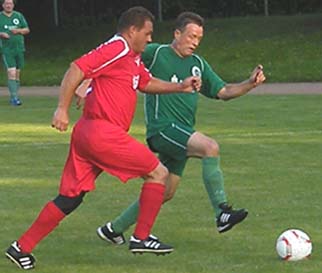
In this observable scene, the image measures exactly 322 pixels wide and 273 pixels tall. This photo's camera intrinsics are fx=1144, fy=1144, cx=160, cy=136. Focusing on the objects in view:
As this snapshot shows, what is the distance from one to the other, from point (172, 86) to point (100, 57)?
0.69 meters

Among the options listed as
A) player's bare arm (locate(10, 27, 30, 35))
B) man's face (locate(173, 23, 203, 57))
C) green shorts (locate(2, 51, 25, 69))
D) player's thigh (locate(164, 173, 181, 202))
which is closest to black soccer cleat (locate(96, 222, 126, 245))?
player's thigh (locate(164, 173, 181, 202))

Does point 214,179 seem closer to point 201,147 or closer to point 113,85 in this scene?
point 201,147

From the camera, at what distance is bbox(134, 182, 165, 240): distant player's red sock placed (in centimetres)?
755

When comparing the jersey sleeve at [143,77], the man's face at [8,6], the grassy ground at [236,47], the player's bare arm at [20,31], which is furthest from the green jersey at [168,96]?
the grassy ground at [236,47]

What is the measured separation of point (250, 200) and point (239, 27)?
28106 millimetres

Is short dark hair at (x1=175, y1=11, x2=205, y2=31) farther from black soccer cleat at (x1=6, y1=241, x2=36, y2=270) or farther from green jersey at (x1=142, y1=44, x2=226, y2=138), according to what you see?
black soccer cleat at (x1=6, y1=241, x2=36, y2=270)

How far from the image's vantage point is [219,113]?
19000 mm

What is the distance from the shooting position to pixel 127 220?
8.23m

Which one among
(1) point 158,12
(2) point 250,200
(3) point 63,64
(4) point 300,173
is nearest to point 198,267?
(2) point 250,200

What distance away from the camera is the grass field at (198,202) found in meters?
7.72

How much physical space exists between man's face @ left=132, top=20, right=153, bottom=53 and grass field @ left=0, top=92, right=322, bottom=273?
4.77 ft

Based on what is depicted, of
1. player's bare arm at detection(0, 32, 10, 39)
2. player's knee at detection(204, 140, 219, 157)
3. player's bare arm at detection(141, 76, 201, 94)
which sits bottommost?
player's bare arm at detection(0, 32, 10, 39)

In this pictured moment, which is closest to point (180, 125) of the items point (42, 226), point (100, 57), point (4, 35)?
point (100, 57)

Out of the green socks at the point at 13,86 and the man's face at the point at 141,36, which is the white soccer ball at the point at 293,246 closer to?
the man's face at the point at 141,36
